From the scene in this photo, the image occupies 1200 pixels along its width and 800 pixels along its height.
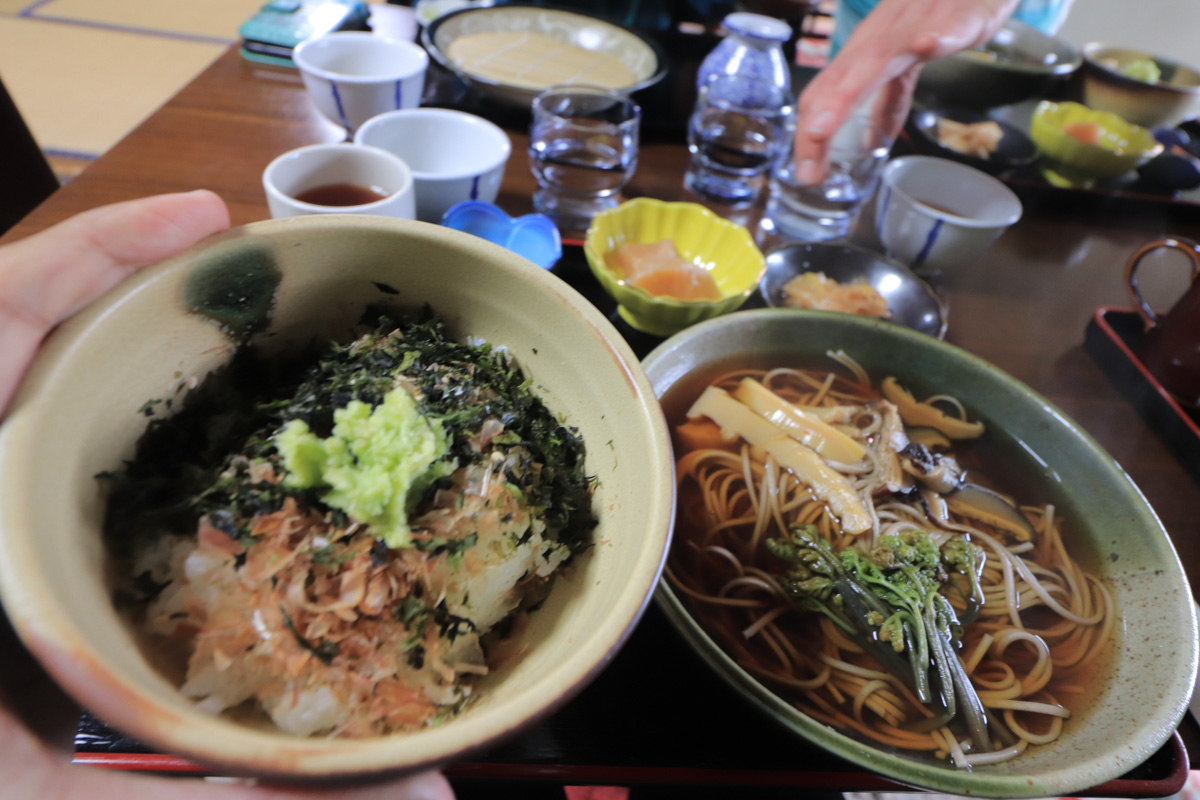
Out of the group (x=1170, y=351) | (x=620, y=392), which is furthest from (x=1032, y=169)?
(x=620, y=392)

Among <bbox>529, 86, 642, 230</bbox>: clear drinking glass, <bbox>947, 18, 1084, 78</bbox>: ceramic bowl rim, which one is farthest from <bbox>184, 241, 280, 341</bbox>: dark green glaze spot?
<bbox>947, 18, 1084, 78</bbox>: ceramic bowl rim

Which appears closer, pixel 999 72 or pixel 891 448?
pixel 891 448

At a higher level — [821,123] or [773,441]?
[821,123]

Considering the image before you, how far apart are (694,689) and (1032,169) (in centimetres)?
241

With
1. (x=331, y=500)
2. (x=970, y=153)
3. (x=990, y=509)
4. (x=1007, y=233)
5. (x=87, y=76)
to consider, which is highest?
(x=331, y=500)

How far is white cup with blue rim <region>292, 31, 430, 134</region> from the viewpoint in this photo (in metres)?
1.77

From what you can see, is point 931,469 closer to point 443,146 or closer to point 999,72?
point 443,146

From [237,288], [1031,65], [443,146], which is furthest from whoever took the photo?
[1031,65]

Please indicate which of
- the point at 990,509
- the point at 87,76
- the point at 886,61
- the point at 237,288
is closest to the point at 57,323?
the point at 237,288

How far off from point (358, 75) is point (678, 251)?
1.26 m

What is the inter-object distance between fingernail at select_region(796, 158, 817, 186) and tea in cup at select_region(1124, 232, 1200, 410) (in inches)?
35.3

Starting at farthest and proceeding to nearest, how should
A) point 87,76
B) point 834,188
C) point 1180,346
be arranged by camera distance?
point 87,76
point 834,188
point 1180,346

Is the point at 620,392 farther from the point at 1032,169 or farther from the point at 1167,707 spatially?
the point at 1032,169

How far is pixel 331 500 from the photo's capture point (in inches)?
27.6
